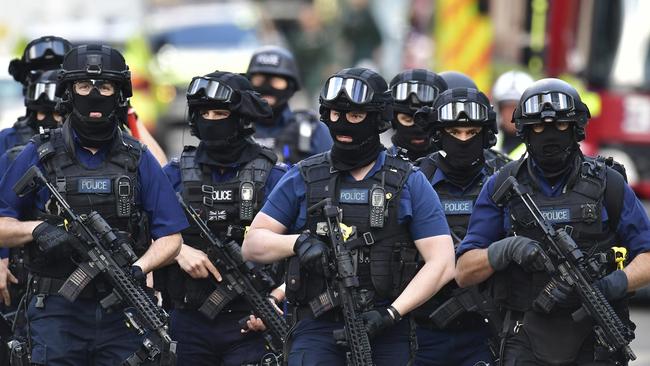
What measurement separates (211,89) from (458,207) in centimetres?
148

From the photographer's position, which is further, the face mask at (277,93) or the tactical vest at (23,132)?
the face mask at (277,93)

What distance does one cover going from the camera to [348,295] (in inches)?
311

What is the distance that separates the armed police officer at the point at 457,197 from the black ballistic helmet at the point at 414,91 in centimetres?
55

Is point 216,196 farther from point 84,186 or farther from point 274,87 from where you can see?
point 274,87

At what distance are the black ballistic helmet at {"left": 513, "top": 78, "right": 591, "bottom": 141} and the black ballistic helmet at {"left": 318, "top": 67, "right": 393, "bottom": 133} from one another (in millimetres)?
663

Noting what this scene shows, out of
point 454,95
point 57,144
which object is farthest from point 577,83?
point 57,144

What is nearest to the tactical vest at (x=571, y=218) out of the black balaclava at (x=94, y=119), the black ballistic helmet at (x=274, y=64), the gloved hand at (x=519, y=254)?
the gloved hand at (x=519, y=254)

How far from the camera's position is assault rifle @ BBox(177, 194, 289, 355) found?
9.19 meters

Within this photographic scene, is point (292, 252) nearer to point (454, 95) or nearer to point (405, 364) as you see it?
point (405, 364)

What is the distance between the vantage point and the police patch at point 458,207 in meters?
9.32

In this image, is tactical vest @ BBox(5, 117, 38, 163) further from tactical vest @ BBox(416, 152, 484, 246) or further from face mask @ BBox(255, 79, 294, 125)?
tactical vest @ BBox(416, 152, 484, 246)

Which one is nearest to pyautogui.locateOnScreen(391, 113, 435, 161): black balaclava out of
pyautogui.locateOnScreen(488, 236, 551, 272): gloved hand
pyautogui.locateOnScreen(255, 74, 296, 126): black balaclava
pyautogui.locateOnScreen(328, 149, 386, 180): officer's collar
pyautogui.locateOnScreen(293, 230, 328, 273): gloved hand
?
pyautogui.locateOnScreen(328, 149, 386, 180): officer's collar

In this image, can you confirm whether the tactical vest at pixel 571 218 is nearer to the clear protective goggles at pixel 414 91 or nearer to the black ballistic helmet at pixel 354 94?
the black ballistic helmet at pixel 354 94

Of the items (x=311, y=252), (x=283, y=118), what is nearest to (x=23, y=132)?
(x=283, y=118)
